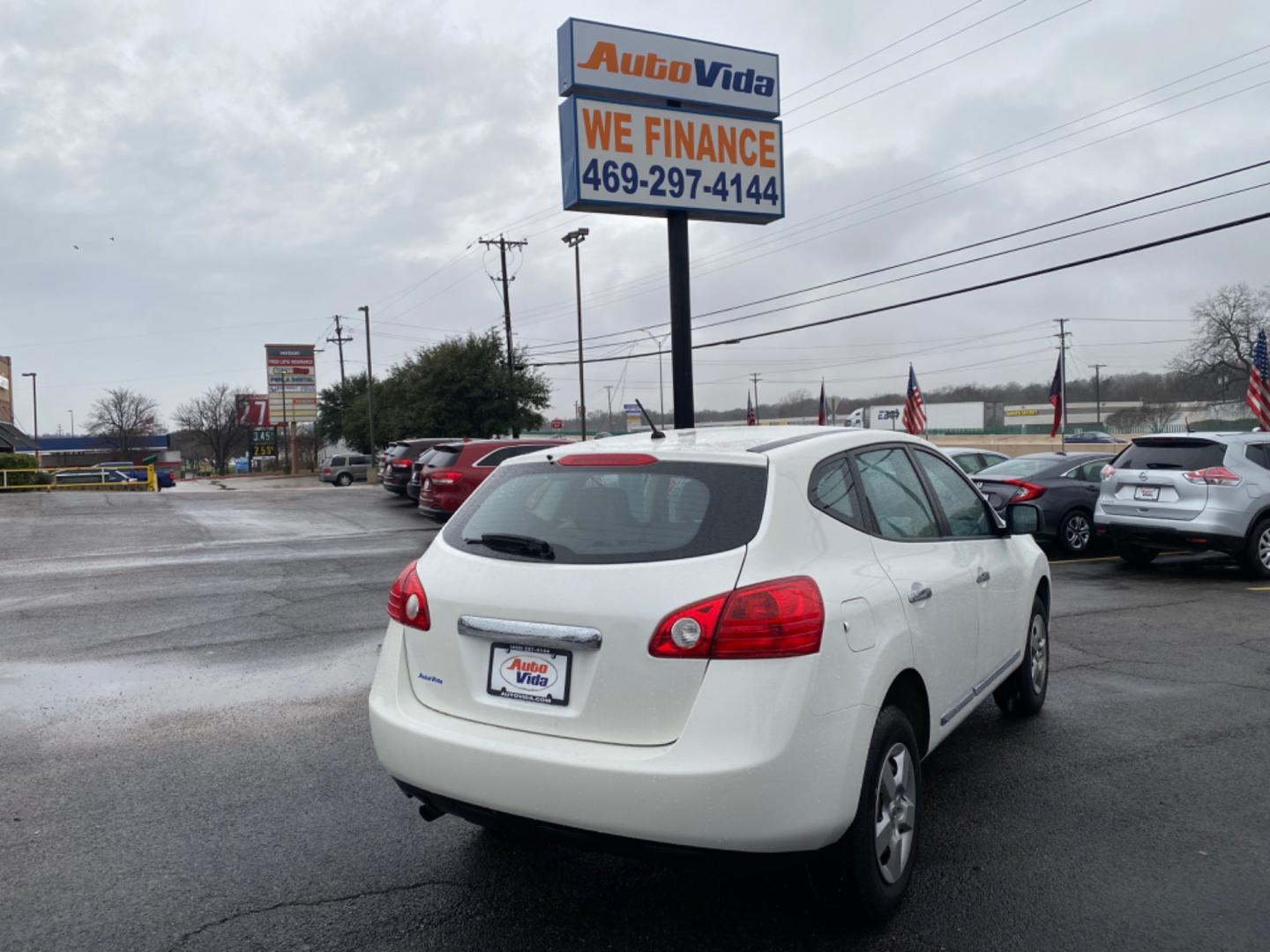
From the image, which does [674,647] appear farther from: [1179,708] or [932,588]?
[1179,708]

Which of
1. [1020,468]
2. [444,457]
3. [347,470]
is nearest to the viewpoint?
[1020,468]

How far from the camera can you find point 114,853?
3.74 metres

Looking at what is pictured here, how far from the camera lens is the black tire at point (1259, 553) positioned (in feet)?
33.7

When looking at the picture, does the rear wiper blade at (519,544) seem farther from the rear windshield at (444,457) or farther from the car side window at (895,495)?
the rear windshield at (444,457)

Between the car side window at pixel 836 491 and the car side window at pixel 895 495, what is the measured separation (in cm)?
11

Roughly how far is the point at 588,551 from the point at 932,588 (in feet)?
4.79

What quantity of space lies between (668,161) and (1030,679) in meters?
11.5

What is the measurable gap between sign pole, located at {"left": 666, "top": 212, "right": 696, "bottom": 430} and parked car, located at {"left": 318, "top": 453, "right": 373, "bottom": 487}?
35.6 metres

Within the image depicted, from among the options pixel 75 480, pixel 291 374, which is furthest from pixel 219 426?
pixel 75 480

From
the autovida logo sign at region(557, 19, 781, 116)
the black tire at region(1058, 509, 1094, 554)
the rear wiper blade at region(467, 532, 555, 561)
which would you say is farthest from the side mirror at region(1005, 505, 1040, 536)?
the autovida logo sign at region(557, 19, 781, 116)

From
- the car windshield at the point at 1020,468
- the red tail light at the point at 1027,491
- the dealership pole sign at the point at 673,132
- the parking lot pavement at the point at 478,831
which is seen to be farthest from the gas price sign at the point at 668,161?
the parking lot pavement at the point at 478,831

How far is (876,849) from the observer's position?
10.2ft

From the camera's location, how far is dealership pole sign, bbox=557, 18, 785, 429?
14.3 meters

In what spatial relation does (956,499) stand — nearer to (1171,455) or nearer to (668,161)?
(1171,455)
